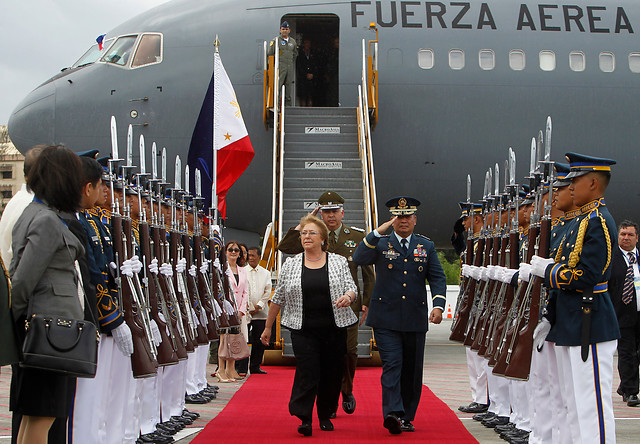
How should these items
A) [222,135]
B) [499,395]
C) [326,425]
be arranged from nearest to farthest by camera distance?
[326,425] → [499,395] → [222,135]

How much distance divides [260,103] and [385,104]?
176cm

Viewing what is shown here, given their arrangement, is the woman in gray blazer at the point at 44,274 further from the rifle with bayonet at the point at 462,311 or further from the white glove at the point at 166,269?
the rifle with bayonet at the point at 462,311

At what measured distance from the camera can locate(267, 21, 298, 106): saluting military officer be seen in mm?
12289

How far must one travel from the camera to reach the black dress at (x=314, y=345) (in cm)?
623

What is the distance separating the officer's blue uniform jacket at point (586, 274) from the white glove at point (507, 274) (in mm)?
1135

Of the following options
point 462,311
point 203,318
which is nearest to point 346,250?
point 462,311

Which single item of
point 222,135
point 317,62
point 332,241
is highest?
point 317,62

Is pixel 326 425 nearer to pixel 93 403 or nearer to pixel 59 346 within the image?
pixel 93 403

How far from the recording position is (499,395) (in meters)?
6.82

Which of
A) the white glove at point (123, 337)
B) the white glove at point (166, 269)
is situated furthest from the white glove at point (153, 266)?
the white glove at point (123, 337)

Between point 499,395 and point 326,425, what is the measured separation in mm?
1372

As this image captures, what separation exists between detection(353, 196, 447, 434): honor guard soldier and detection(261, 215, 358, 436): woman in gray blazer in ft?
0.96

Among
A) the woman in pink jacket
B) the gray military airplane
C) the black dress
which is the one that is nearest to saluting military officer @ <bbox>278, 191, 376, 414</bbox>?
the black dress

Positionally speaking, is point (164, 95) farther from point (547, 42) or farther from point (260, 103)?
point (547, 42)
